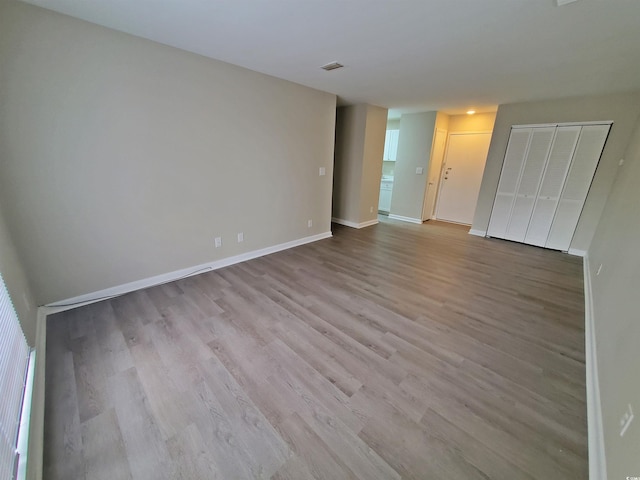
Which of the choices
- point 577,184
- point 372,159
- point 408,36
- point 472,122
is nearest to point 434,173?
point 472,122

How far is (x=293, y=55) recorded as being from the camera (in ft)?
8.35

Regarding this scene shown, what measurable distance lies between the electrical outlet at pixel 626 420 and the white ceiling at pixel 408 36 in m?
2.24

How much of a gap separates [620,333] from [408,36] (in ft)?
8.19

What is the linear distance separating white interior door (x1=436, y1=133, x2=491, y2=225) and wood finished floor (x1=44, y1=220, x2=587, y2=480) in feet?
10.8

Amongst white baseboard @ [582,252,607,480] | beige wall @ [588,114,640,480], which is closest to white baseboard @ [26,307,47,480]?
beige wall @ [588,114,640,480]

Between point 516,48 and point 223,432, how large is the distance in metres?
3.55

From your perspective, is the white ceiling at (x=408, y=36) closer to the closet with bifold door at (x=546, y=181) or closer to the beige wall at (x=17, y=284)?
the closet with bifold door at (x=546, y=181)

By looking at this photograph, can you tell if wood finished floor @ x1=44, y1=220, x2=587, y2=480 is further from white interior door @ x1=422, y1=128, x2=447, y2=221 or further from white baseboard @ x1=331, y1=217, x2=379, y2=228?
white interior door @ x1=422, y1=128, x2=447, y2=221

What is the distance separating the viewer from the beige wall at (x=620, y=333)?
1052 mm

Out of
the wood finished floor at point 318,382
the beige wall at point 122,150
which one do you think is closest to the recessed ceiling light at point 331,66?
the beige wall at point 122,150

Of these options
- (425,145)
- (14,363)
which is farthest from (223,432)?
(425,145)

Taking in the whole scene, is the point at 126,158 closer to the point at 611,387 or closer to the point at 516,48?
the point at 516,48

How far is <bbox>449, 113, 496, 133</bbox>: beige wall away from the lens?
5.30 meters

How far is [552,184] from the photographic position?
4.17 m
